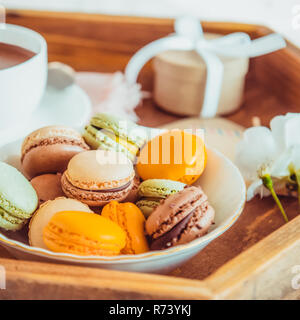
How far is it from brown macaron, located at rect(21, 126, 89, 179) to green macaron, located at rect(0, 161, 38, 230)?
0.15 feet

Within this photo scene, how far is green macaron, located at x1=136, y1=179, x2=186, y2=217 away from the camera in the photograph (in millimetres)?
439

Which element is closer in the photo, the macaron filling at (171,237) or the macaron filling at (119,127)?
the macaron filling at (171,237)

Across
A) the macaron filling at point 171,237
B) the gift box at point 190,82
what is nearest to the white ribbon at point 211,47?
the gift box at point 190,82

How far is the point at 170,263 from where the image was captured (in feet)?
1.32

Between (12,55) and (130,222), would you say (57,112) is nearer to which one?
(12,55)

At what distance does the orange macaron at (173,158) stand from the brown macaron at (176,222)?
0.22 feet

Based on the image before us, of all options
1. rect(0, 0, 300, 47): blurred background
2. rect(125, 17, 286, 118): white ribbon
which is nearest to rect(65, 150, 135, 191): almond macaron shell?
rect(125, 17, 286, 118): white ribbon

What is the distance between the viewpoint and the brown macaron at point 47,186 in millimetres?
458

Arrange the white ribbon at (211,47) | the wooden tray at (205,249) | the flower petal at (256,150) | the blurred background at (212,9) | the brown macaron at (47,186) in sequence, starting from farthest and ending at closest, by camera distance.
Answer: the blurred background at (212,9)
the white ribbon at (211,47)
the flower petal at (256,150)
the brown macaron at (47,186)
the wooden tray at (205,249)

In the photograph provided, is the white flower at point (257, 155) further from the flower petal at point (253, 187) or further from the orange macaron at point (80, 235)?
the orange macaron at point (80, 235)

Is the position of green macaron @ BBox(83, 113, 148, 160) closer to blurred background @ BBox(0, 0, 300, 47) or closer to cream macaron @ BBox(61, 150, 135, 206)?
cream macaron @ BBox(61, 150, 135, 206)

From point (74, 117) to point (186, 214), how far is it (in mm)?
331

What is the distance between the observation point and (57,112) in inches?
26.9

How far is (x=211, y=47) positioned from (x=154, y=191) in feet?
1.44
